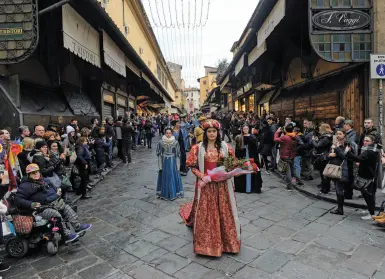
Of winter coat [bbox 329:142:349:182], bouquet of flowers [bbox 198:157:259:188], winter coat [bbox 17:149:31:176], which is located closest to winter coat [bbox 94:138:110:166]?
winter coat [bbox 17:149:31:176]

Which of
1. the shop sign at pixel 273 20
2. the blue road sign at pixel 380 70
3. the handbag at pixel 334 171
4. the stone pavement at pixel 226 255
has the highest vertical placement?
the shop sign at pixel 273 20

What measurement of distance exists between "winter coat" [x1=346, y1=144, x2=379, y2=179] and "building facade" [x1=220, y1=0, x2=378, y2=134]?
10.8 ft

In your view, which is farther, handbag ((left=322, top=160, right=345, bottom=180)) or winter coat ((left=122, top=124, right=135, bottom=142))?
winter coat ((left=122, top=124, right=135, bottom=142))

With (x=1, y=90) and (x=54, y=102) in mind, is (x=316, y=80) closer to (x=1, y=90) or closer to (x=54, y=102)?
(x=54, y=102)

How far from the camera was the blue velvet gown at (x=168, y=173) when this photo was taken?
258 inches

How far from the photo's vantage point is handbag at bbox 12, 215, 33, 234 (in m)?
3.90

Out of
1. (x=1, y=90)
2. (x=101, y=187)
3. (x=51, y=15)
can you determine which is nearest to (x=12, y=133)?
(x=1, y=90)

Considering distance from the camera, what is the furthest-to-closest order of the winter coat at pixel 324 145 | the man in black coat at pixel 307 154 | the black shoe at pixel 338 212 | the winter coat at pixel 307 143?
1. the man in black coat at pixel 307 154
2. the winter coat at pixel 307 143
3. the winter coat at pixel 324 145
4. the black shoe at pixel 338 212

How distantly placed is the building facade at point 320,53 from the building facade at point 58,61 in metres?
5.04

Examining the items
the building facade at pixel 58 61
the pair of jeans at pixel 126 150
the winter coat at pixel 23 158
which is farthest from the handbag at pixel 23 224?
the pair of jeans at pixel 126 150

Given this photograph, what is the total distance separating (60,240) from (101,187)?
363cm

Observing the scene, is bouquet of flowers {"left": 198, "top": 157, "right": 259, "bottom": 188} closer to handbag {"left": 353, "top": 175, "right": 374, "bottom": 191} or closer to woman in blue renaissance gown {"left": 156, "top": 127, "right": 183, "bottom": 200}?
handbag {"left": 353, "top": 175, "right": 374, "bottom": 191}

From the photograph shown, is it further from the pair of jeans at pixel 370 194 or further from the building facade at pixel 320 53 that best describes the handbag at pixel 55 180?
the building facade at pixel 320 53

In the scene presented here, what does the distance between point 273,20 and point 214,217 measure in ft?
22.7
